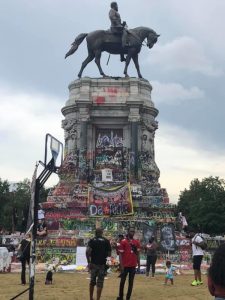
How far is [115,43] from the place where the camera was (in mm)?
43938

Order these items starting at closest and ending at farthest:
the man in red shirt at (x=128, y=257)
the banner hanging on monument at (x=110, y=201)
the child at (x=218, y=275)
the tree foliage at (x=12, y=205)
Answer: the child at (x=218, y=275), the man in red shirt at (x=128, y=257), the banner hanging on monument at (x=110, y=201), the tree foliage at (x=12, y=205)

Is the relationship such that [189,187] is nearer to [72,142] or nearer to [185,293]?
[72,142]

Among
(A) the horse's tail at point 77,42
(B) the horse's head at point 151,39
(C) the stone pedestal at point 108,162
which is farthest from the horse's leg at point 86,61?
(B) the horse's head at point 151,39

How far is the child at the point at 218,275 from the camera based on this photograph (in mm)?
3414

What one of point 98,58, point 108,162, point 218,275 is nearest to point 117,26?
point 98,58

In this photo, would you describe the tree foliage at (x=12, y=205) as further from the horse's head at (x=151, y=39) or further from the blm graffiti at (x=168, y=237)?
the blm graffiti at (x=168, y=237)

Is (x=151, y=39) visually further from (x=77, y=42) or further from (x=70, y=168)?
(x=70, y=168)

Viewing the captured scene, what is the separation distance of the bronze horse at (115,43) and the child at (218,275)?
135ft

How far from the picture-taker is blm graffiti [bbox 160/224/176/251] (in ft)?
106

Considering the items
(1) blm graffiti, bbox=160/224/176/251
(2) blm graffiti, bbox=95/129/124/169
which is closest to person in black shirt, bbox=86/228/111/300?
(1) blm graffiti, bbox=160/224/176/251

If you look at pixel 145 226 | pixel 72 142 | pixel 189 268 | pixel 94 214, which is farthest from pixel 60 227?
pixel 189 268

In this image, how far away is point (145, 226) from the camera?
35.0 metres

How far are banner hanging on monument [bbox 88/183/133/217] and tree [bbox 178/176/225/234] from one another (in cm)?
3166

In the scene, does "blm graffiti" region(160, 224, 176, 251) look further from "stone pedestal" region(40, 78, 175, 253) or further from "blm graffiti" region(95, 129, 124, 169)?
"blm graffiti" region(95, 129, 124, 169)
